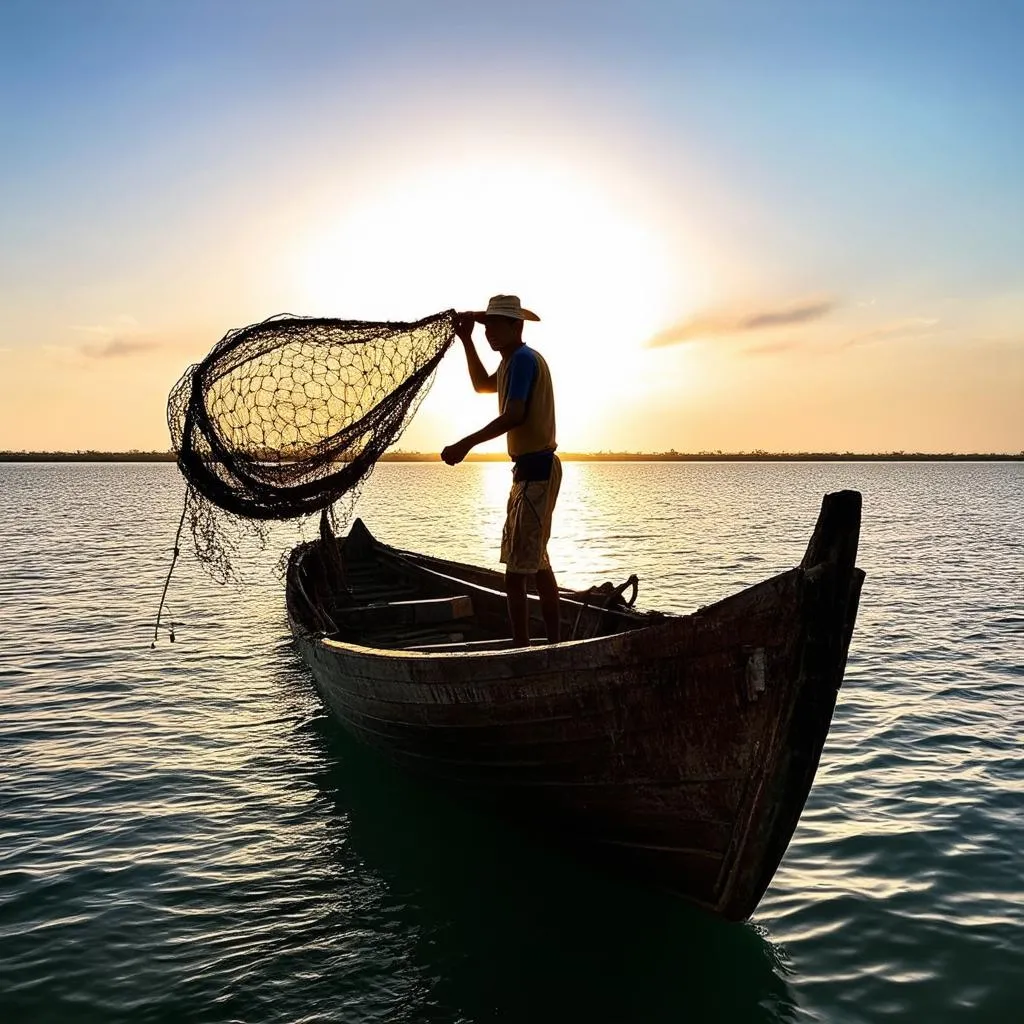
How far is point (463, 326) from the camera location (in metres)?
6.91

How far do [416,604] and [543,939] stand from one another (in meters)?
5.47

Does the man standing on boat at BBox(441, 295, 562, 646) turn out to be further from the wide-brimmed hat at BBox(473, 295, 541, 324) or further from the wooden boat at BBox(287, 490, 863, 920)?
the wooden boat at BBox(287, 490, 863, 920)

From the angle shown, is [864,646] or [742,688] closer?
[742,688]

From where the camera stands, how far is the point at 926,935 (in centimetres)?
537

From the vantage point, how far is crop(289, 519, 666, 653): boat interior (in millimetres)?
7160

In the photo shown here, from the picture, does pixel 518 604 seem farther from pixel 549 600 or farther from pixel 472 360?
pixel 472 360

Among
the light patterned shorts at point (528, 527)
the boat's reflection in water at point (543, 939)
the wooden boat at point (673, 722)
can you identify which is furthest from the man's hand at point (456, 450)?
the boat's reflection in water at point (543, 939)

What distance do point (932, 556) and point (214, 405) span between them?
24255mm

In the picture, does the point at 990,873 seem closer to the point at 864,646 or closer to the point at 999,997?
the point at 999,997

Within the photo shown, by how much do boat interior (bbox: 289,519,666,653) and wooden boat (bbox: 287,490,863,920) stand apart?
66 cm

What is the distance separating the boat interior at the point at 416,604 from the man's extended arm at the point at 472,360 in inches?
73.7

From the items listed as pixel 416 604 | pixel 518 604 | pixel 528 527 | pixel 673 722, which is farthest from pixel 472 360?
→ pixel 416 604

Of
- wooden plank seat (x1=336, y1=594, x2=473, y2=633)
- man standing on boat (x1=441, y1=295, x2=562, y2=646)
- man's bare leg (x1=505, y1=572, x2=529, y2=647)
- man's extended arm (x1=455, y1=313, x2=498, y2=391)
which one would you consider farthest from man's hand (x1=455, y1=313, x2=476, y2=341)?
wooden plank seat (x1=336, y1=594, x2=473, y2=633)

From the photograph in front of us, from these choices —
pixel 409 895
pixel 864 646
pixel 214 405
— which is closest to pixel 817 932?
pixel 409 895
